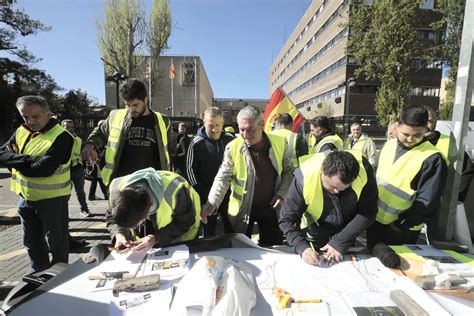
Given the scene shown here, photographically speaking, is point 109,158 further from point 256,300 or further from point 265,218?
point 256,300

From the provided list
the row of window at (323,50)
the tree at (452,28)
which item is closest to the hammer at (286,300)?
the tree at (452,28)

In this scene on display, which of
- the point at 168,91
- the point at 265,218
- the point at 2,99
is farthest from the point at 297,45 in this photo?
the point at 265,218

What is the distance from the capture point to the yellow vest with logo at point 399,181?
194 centimetres

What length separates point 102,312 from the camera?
1.25 meters

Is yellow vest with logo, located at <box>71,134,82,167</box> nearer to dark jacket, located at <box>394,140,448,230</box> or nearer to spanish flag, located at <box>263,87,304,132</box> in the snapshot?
dark jacket, located at <box>394,140,448,230</box>

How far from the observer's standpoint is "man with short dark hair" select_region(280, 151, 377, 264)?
1.72 metres

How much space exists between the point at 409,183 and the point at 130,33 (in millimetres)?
Result: 24083

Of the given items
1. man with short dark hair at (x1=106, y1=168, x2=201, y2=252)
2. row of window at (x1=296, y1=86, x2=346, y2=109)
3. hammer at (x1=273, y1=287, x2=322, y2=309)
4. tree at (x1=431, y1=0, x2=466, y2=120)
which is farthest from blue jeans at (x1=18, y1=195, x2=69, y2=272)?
row of window at (x1=296, y1=86, x2=346, y2=109)

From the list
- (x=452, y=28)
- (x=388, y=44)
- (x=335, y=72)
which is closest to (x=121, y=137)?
(x=388, y=44)

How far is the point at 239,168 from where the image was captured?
2.31 m

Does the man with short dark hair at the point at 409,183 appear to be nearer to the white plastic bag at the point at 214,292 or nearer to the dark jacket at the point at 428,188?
the dark jacket at the point at 428,188

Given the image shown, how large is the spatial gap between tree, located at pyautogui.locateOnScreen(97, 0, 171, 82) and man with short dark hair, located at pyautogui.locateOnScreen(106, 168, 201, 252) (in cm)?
2202

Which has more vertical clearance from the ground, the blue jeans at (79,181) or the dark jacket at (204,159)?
the dark jacket at (204,159)

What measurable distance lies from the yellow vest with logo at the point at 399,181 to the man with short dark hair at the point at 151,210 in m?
1.29
